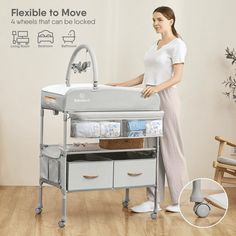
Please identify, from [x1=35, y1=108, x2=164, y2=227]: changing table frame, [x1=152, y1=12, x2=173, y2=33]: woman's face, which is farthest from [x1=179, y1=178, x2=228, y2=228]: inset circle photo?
[x1=152, y1=12, x2=173, y2=33]: woman's face

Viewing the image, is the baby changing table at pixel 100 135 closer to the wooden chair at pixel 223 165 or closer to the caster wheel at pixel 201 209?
the caster wheel at pixel 201 209

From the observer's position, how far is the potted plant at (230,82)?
244 inches

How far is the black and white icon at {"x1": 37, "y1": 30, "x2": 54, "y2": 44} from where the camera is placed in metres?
6.23

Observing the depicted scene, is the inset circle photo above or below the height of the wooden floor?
above

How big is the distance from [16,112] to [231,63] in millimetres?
1905

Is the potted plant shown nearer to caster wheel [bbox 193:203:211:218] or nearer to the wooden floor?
the wooden floor

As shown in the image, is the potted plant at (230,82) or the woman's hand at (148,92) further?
the potted plant at (230,82)

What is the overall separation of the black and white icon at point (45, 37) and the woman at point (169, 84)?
3.84 feet

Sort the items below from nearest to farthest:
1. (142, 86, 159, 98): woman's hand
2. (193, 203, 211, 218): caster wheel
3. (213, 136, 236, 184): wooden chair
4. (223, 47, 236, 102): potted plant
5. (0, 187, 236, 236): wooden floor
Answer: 1. (0, 187, 236, 236): wooden floor
2. (193, 203, 211, 218): caster wheel
3. (142, 86, 159, 98): woman's hand
4. (213, 136, 236, 184): wooden chair
5. (223, 47, 236, 102): potted plant

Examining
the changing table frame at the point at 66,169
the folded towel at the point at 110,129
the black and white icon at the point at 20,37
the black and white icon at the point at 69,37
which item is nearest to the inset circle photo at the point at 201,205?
the changing table frame at the point at 66,169

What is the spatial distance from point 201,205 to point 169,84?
34.7 inches

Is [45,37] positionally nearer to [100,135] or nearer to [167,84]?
[167,84]

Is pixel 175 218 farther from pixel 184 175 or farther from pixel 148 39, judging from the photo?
pixel 148 39

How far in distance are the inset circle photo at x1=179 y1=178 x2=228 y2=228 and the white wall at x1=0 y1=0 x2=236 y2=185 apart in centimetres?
155
